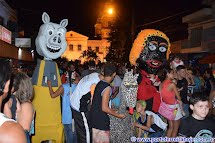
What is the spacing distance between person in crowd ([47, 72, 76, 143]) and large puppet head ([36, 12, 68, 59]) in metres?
0.83

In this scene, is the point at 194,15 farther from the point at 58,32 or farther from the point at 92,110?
the point at 92,110

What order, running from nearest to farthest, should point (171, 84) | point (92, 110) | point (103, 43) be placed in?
1. point (92, 110)
2. point (171, 84)
3. point (103, 43)

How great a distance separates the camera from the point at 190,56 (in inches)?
1033

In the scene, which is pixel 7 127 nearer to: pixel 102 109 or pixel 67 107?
pixel 102 109

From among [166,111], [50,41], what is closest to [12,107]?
[50,41]

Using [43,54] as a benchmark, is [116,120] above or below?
below

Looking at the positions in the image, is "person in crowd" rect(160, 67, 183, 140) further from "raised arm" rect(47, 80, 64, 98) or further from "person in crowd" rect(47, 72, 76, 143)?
"raised arm" rect(47, 80, 64, 98)

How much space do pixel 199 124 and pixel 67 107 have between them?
3102 mm

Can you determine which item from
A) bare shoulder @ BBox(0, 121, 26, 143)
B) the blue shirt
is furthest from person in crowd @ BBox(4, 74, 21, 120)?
the blue shirt

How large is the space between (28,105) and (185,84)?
5249mm

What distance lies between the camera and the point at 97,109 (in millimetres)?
5188

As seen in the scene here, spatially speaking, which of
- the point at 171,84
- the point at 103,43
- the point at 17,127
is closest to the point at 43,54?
the point at 171,84

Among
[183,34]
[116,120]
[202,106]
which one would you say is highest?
[183,34]

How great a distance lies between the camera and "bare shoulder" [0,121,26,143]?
208 centimetres
